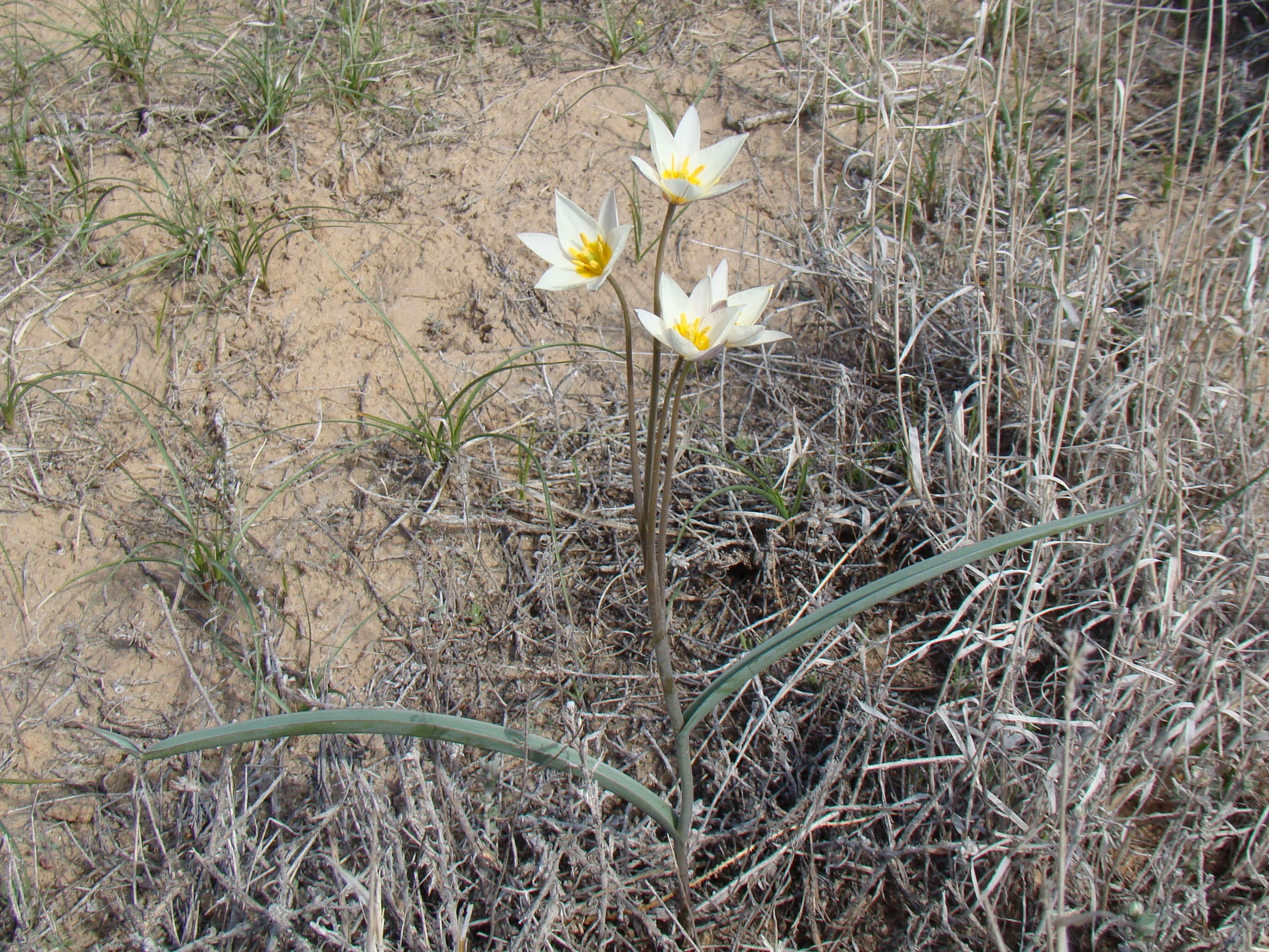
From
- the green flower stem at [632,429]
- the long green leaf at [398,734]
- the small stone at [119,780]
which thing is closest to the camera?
the green flower stem at [632,429]

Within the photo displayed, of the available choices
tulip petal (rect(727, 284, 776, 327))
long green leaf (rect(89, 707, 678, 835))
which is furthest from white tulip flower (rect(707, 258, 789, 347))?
long green leaf (rect(89, 707, 678, 835))

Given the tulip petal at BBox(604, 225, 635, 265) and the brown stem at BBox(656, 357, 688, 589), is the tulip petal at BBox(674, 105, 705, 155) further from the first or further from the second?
the brown stem at BBox(656, 357, 688, 589)

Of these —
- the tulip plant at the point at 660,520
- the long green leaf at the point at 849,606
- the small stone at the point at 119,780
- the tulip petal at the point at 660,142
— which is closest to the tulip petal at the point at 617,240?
the tulip plant at the point at 660,520

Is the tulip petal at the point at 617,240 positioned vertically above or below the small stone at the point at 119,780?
above

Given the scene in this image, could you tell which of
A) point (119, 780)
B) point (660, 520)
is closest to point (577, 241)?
point (660, 520)

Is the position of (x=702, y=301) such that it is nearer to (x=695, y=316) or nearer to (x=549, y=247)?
(x=695, y=316)

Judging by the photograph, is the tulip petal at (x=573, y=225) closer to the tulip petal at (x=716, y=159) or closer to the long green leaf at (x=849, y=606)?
the tulip petal at (x=716, y=159)
